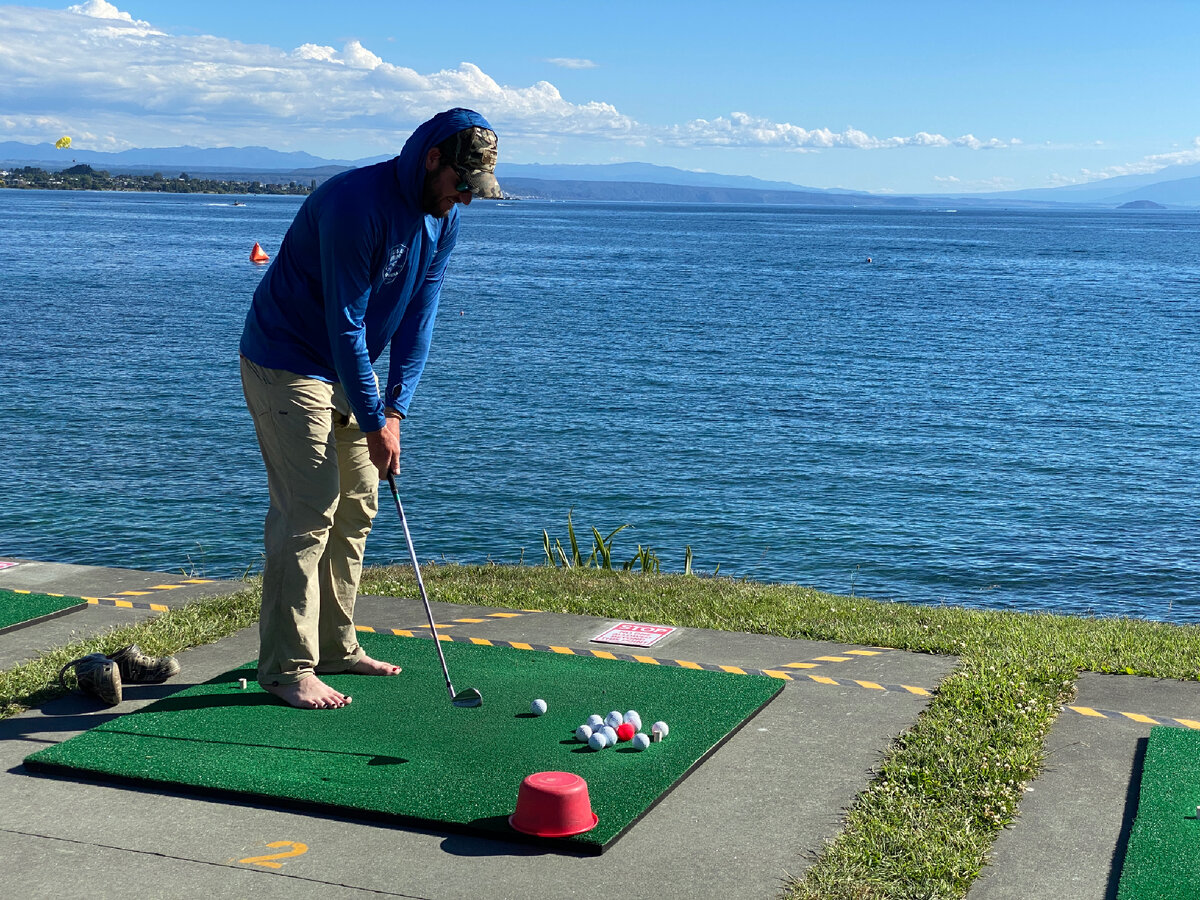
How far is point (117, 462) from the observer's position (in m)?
20.8

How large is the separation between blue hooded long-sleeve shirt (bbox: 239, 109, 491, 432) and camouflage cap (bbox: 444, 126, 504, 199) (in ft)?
0.12

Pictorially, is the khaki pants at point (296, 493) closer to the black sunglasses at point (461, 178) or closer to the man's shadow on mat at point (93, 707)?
the man's shadow on mat at point (93, 707)

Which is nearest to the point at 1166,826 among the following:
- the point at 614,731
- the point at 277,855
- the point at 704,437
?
the point at 614,731

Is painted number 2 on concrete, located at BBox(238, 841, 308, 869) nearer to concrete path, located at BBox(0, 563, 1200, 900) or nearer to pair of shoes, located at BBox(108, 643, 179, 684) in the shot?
concrete path, located at BBox(0, 563, 1200, 900)

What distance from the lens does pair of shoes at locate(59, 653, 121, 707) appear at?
5.04 meters

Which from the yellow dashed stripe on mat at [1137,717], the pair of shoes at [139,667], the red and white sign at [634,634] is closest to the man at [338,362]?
the pair of shoes at [139,667]

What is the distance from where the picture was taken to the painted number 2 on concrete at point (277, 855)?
12.1 feet

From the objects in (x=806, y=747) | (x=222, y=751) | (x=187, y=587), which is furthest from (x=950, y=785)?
(x=187, y=587)

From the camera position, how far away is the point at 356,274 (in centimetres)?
468

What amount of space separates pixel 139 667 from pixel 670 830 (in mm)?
2613

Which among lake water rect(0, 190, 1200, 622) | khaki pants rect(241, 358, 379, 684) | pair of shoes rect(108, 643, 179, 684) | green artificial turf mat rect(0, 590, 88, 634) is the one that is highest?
khaki pants rect(241, 358, 379, 684)

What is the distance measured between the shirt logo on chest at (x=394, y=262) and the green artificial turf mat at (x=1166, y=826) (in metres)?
3.23

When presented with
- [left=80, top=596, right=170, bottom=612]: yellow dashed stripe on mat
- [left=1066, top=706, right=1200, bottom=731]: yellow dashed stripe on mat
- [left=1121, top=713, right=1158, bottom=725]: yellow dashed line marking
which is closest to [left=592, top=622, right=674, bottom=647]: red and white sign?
[left=1066, top=706, right=1200, bottom=731]: yellow dashed stripe on mat

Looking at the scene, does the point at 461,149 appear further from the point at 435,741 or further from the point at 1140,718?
the point at 1140,718
